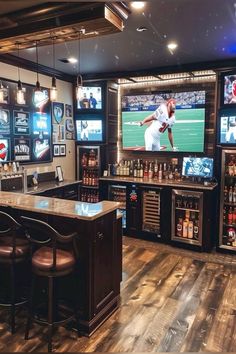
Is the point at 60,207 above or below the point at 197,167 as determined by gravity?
below

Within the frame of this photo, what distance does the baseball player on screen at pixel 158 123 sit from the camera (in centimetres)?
552

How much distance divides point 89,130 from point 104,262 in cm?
351

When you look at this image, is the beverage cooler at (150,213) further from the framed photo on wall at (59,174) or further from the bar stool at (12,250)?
the bar stool at (12,250)

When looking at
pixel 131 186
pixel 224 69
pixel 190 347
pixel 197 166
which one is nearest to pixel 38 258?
pixel 190 347

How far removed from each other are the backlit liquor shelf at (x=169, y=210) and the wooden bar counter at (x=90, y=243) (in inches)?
80.2

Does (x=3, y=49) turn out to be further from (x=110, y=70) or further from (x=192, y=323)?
(x=192, y=323)

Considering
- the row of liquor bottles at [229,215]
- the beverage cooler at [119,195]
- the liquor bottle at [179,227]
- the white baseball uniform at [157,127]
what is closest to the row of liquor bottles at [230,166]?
the row of liquor bottles at [229,215]

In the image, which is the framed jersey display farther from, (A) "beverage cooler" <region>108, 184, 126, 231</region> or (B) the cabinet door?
(B) the cabinet door

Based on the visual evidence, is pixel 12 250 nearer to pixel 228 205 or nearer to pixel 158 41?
pixel 158 41

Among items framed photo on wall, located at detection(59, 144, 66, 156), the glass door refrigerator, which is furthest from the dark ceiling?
the glass door refrigerator

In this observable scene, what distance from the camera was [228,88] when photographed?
15.3ft

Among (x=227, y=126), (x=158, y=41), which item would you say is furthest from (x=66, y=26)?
(x=227, y=126)

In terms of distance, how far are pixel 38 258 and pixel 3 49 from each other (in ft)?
8.09

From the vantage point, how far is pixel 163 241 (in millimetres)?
5164
